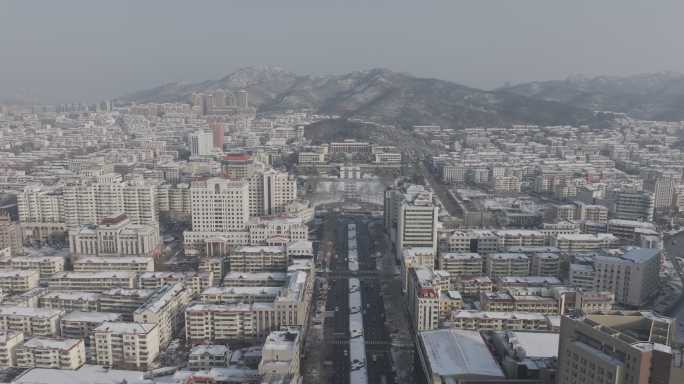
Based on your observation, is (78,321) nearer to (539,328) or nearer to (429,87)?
(539,328)

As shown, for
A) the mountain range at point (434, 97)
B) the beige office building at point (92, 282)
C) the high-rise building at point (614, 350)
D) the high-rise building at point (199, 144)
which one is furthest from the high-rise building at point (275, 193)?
the mountain range at point (434, 97)

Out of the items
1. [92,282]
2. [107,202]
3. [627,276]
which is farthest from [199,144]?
[627,276]

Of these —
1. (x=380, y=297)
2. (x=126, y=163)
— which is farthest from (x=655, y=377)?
(x=126, y=163)

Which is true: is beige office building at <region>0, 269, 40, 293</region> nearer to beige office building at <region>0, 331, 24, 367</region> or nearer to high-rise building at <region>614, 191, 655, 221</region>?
beige office building at <region>0, 331, 24, 367</region>

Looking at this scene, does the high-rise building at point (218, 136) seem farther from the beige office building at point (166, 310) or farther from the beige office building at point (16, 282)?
the beige office building at point (166, 310)

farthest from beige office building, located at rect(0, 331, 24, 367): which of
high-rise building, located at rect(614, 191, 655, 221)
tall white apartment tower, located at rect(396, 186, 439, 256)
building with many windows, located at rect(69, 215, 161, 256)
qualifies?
high-rise building, located at rect(614, 191, 655, 221)
